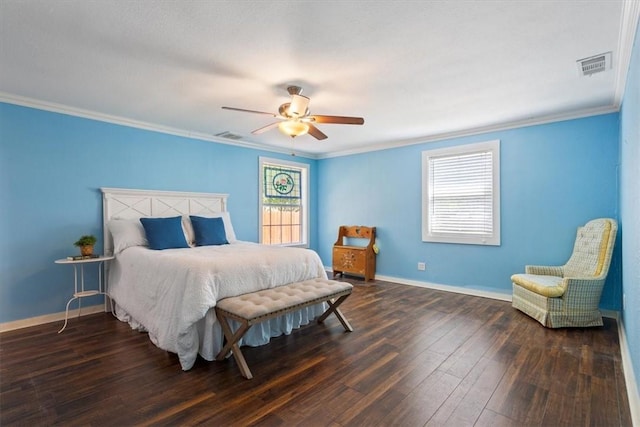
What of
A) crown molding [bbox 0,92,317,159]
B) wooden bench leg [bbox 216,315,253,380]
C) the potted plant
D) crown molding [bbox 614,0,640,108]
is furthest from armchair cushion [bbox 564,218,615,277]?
the potted plant

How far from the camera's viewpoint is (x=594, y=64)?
2.55 meters

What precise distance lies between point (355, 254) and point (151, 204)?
3304 mm

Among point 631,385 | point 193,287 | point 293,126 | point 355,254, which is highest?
point 293,126

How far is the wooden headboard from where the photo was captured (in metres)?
3.87

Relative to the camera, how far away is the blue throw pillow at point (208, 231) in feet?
13.3

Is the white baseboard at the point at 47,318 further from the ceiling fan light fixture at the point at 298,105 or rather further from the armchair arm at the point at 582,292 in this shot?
the armchair arm at the point at 582,292

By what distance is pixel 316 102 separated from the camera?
3412 millimetres

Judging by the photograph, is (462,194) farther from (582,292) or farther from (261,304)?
(261,304)

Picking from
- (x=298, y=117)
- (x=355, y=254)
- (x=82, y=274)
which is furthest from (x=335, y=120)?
(x=82, y=274)

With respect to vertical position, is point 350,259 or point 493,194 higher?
point 493,194

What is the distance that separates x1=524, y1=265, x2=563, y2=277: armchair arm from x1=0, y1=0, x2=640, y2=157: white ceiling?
1.84 metres

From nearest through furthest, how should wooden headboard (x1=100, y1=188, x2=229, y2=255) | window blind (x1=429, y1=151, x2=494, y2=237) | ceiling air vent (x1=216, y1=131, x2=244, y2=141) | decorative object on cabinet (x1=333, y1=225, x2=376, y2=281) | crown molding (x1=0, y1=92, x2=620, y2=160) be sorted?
crown molding (x1=0, y1=92, x2=620, y2=160)
wooden headboard (x1=100, y1=188, x2=229, y2=255)
window blind (x1=429, y1=151, x2=494, y2=237)
ceiling air vent (x1=216, y1=131, x2=244, y2=141)
decorative object on cabinet (x1=333, y1=225, x2=376, y2=281)

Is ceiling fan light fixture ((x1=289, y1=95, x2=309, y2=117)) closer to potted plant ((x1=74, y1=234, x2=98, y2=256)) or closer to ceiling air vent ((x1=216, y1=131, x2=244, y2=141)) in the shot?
ceiling air vent ((x1=216, y1=131, x2=244, y2=141))

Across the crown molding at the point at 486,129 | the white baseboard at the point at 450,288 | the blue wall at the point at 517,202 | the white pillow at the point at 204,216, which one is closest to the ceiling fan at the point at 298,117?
the white pillow at the point at 204,216
